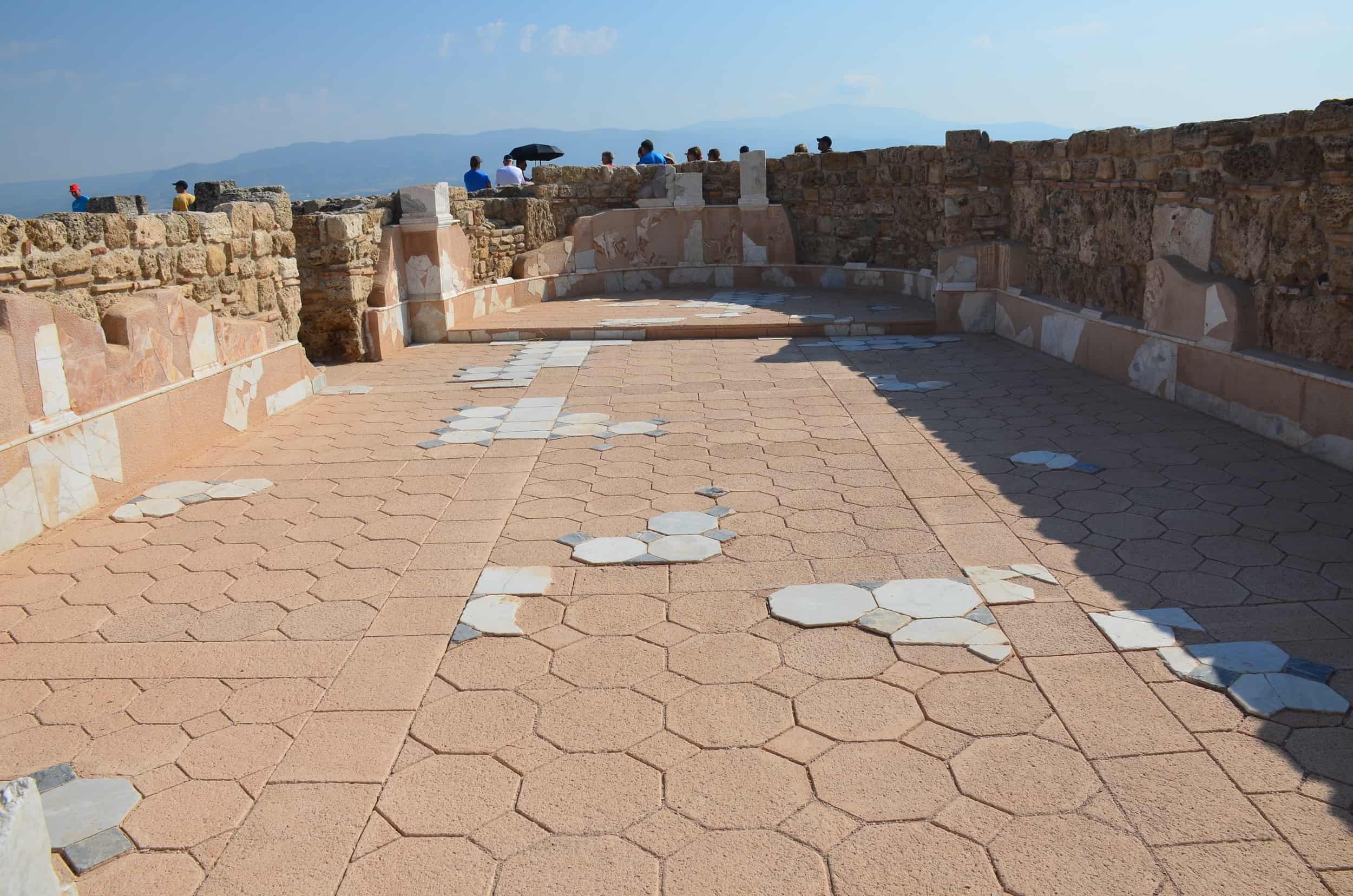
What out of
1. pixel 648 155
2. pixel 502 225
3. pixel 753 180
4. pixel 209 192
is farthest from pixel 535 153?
pixel 209 192

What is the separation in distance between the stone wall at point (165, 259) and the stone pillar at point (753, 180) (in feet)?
21.5

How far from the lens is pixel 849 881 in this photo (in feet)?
7.11

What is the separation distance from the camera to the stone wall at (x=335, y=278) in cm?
855

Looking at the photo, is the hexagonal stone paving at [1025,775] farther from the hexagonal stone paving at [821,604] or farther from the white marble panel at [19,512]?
the white marble panel at [19,512]

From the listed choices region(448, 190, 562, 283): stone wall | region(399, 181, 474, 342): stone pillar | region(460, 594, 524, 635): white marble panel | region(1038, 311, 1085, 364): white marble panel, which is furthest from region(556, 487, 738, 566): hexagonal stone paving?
region(448, 190, 562, 283): stone wall

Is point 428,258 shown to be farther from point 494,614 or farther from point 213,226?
point 494,614

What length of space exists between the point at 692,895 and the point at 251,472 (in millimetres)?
4179

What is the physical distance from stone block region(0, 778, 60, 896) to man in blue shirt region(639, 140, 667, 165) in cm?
1289

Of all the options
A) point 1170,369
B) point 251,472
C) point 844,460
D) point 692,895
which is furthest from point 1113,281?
point 692,895

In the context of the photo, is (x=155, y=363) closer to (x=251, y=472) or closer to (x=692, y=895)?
(x=251, y=472)

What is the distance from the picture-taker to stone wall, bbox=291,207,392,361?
28.0 ft

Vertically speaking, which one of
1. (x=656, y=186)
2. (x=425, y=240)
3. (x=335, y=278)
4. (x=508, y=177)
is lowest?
(x=335, y=278)

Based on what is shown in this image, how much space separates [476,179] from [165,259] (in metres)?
8.52

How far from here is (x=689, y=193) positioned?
42.8 feet
